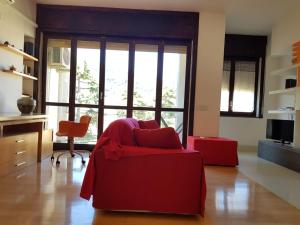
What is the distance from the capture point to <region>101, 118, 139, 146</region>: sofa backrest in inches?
117

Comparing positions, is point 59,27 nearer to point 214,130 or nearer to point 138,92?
point 138,92

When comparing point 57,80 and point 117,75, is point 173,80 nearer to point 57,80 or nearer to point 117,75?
point 117,75

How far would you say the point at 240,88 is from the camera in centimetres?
833

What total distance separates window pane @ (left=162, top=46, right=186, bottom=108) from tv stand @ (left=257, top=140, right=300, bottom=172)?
6.68ft

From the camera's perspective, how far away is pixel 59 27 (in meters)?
6.53

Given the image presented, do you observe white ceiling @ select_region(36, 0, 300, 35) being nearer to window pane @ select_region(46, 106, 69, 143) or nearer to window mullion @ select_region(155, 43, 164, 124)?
window mullion @ select_region(155, 43, 164, 124)

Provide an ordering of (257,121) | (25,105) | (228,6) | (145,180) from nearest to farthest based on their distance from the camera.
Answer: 1. (145,180)
2. (25,105)
3. (228,6)
4. (257,121)

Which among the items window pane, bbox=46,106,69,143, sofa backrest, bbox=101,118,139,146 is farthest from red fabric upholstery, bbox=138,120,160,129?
window pane, bbox=46,106,69,143

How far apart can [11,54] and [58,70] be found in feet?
5.20

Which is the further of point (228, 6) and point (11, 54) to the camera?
point (228, 6)

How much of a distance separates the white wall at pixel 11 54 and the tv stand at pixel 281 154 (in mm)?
5080

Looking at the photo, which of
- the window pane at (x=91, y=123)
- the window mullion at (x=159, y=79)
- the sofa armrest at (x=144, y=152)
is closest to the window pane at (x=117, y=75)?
the window pane at (x=91, y=123)

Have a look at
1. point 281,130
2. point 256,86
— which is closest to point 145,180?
point 281,130

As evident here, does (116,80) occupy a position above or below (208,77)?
below
